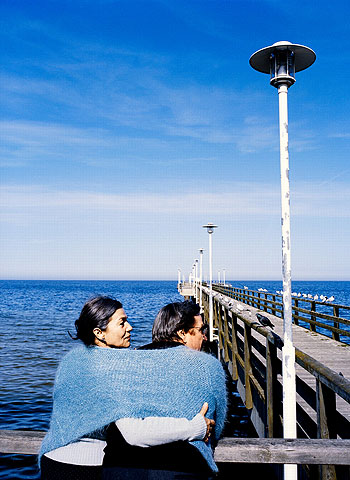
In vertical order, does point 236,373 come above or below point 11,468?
above

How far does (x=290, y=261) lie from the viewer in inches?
159

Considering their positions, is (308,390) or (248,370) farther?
(248,370)

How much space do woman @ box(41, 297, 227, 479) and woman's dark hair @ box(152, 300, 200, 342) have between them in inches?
13.3

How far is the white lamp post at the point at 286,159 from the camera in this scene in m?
3.99

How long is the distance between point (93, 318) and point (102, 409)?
49 centimetres

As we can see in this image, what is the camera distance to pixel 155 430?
177cm

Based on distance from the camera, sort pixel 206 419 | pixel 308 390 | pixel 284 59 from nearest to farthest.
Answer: pixel 206 419 < pixel 308 390 < pixel 284 59

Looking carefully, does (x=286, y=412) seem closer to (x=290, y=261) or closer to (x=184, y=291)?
(x=290, y=261)

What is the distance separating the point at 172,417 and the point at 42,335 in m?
24.7

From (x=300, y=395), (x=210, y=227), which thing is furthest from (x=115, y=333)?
(x=210, y=227)

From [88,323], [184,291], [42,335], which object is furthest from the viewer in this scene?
[184,291]

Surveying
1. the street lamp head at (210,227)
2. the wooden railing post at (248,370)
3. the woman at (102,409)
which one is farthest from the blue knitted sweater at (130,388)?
the street lamp head at (210,227)

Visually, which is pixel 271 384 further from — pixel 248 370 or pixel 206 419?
pixel 206 419

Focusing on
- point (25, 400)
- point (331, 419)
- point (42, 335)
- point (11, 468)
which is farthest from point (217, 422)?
point (42, 335)
